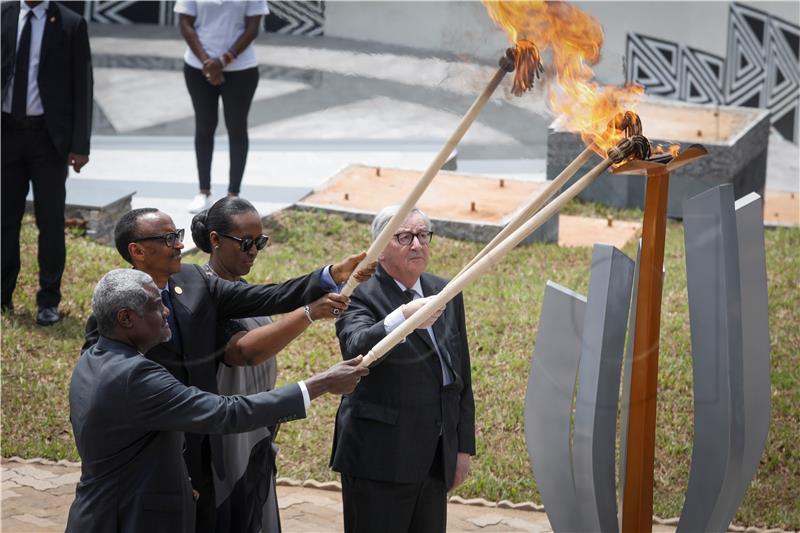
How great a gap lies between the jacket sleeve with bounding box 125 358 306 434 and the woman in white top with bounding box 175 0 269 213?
5.37 m

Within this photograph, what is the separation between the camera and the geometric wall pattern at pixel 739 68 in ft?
44.5

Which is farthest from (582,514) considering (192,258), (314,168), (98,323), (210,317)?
(314,168)

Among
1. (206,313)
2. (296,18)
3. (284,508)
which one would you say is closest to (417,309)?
(206,313)

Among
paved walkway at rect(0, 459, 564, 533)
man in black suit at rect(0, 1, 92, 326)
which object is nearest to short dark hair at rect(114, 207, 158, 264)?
paved walkway at rect(0, 459, 564, 533)

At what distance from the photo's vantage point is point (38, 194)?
Answer: 7234mm

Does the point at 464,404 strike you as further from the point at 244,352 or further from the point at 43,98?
the point at 43,98

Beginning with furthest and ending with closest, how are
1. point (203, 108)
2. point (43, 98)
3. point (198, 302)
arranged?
point (203, 108), point (43, 98), point (198, 302)

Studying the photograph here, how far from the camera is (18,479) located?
6043mm

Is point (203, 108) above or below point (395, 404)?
above

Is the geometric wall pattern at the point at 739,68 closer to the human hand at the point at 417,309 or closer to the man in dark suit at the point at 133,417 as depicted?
the human hand at the point at 417,309

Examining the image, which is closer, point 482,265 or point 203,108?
point 482,265

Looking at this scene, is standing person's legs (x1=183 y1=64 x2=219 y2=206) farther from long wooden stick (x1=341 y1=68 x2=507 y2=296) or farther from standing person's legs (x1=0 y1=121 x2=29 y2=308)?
long wooden stick (x1=341 y1=68 x2=507 y2=296)

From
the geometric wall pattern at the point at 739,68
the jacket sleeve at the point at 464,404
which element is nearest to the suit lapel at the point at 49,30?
the jacket sleeve at the point at 464,404

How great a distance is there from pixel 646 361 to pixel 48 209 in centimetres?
441
